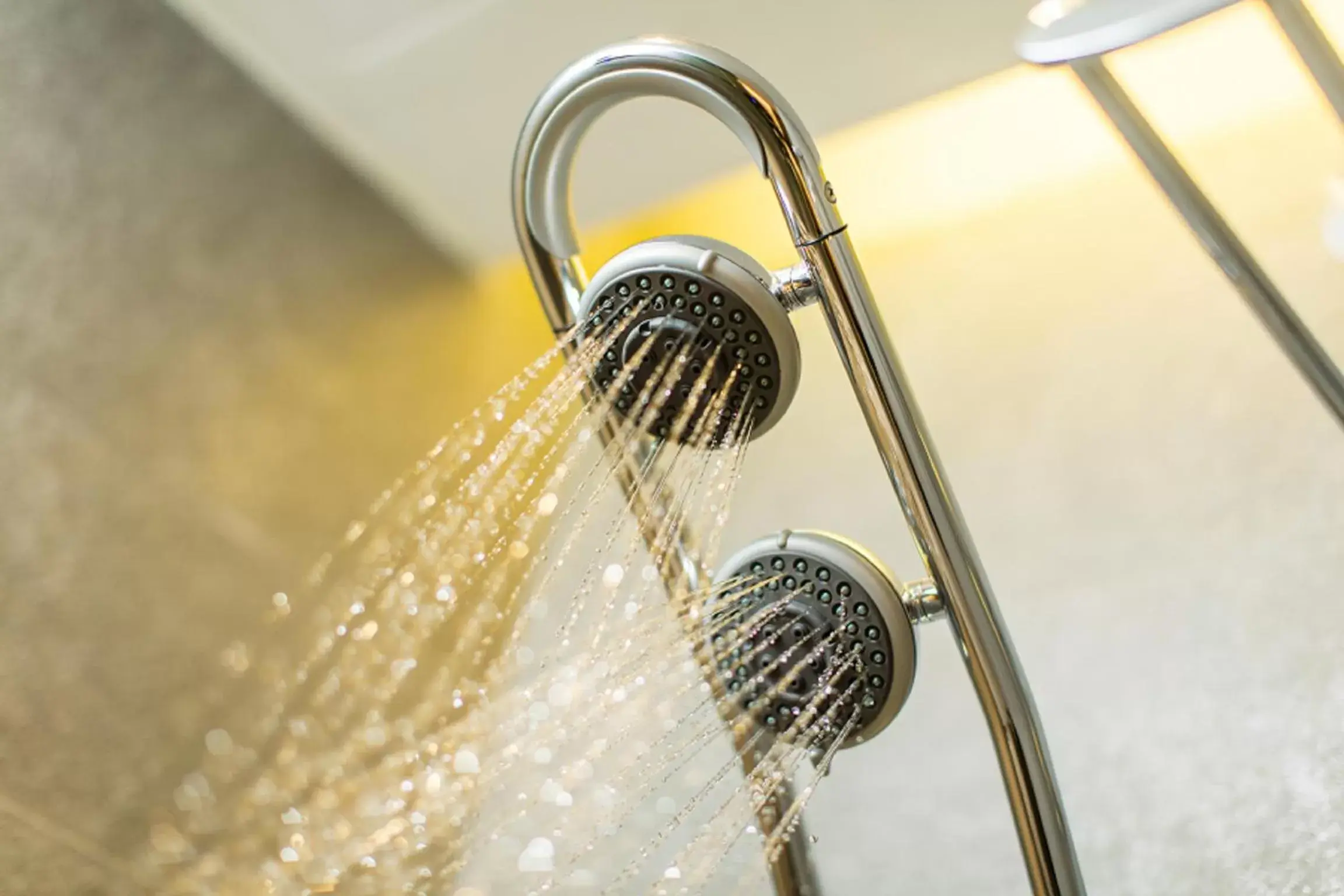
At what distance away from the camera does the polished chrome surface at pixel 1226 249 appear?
2.13ft

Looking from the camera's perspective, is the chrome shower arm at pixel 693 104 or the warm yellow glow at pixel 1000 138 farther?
the warm yellow glow at pixel 1000 138

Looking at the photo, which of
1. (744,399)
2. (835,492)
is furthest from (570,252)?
(835,492)

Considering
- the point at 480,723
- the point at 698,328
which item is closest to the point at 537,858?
the point at 480,723

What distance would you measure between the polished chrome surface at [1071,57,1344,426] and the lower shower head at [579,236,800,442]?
26 centimetres

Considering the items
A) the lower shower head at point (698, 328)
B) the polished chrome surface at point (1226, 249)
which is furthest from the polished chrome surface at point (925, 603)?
the polished chrome surface at point (1226, 249)

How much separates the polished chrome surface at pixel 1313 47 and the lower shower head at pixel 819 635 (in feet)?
1.14

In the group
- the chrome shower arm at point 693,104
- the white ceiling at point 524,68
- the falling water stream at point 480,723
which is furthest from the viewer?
the white ceiling at point 524,68

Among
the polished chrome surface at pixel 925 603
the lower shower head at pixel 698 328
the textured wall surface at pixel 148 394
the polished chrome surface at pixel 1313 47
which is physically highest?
the textured wall surface at pixel 148 394

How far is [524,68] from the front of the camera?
1.03 metres

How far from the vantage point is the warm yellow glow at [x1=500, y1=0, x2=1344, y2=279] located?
0.97 meters

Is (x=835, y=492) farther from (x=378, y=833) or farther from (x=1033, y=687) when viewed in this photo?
(x=378, y=833)

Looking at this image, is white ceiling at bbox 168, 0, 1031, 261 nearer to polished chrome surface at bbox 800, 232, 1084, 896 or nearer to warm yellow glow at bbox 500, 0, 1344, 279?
warm yellow glow at bbox 500, 0, 1344, 279

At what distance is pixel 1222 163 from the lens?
3.15ft

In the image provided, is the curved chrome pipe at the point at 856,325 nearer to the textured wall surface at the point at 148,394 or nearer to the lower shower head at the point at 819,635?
the lower shower head at the point at 819,635
